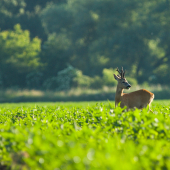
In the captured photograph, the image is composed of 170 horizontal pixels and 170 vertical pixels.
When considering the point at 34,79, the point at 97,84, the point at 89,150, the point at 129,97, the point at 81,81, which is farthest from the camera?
the point at 34,79

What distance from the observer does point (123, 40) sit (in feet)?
160

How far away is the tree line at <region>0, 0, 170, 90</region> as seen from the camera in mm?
49312

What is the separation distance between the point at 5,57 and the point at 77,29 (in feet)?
47.8

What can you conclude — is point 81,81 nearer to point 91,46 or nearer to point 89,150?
point 91,46

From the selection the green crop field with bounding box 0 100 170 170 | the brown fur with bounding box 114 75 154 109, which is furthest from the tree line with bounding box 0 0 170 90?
the green crop field with bounding box 0 100 170 170

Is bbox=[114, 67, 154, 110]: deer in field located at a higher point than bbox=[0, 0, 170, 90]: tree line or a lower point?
lower

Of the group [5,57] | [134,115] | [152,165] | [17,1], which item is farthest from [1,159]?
[17,1]

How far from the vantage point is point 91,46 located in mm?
54781

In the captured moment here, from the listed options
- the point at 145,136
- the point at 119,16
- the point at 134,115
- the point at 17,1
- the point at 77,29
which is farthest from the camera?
the point at 17,1

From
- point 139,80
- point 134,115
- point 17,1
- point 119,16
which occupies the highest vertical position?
point 17,1


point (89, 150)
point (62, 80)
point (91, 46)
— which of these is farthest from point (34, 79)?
point (89, 150)

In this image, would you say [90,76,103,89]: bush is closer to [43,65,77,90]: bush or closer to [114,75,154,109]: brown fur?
[43,65,77,90]: bush

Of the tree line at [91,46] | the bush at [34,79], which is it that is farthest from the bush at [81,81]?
the bush at [34,79]

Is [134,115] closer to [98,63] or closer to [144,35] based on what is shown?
[144,35]
